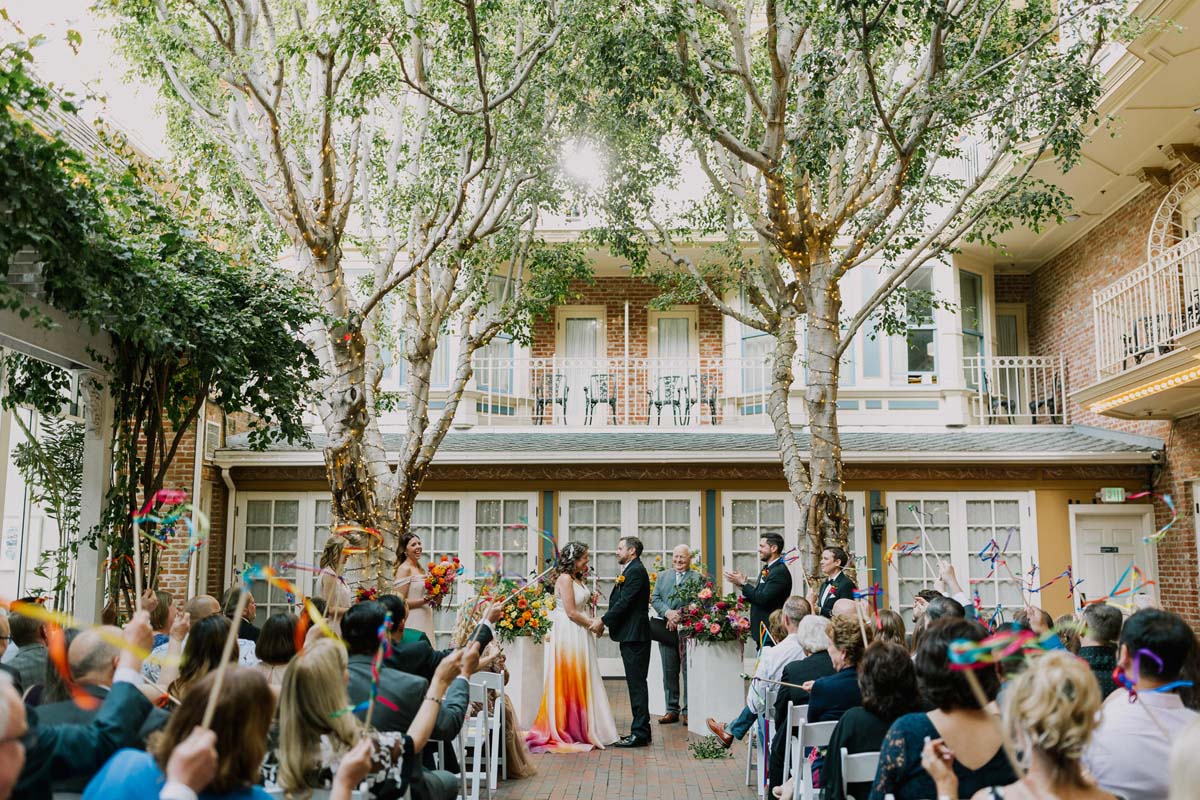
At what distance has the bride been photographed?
8.24 meters

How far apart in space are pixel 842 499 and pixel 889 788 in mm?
6082

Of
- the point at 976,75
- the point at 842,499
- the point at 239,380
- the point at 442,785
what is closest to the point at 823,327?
the point at 842,499

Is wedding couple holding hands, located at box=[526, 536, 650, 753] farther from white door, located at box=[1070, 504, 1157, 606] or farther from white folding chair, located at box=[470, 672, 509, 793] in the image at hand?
white door, located at box=[1070, 504, 1157, 606]

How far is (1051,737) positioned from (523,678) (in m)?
6.74

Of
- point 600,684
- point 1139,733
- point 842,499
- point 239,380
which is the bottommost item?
point 600,684

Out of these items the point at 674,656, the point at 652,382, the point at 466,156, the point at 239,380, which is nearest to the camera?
the point at 239,380

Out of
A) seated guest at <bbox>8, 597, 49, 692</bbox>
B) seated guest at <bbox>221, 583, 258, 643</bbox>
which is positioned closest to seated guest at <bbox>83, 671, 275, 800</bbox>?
seated guest at <bbox>8, 597, 49, 692</bbox>

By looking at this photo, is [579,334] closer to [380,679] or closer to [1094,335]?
[1094,335]

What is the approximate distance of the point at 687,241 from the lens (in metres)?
12.5

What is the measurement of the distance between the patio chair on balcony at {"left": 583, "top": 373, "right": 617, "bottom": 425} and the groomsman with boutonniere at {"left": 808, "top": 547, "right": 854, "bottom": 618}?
647 centimetres

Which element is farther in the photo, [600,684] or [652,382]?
[652,382]

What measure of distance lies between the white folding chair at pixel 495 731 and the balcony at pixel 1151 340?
7.16 meters

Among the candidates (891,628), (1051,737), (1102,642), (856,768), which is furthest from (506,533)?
(1051,737)

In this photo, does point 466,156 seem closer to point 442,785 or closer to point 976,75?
point 976,75
